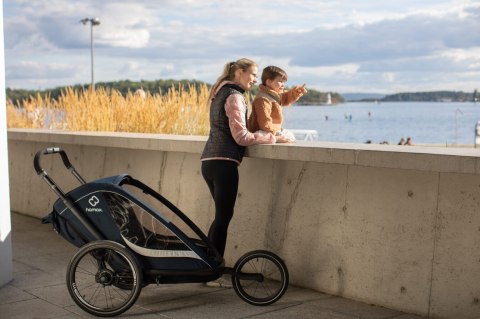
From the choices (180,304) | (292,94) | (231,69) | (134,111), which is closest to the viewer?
(180,304)

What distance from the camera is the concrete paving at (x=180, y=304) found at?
5992mm

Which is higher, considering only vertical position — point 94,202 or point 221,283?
point 94,202

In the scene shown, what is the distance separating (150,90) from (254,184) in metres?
6.00

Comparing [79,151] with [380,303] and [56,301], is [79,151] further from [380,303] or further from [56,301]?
[380,303]

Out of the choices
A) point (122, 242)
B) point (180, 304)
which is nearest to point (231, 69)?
point (122, 242)

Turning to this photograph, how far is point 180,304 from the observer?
630cm

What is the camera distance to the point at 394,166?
5.91 meters

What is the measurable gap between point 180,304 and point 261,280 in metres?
0.64

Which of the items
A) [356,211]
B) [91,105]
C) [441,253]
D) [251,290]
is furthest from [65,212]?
[91,105]

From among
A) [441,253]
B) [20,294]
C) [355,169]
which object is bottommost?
[20,294]

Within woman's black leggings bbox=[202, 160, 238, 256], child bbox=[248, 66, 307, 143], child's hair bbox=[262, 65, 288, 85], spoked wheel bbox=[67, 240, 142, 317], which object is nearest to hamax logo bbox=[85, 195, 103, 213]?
spoked wheel bbox=[67, 240, 142, 317]

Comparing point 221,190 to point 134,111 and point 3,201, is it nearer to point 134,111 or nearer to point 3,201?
point 3,201

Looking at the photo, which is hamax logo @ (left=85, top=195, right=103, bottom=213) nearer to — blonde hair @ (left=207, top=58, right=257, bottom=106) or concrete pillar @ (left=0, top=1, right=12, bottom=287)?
concrete pillar @ (left=0, top=1, right=12, bottom=287)

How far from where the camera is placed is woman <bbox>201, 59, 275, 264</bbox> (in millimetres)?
6578
